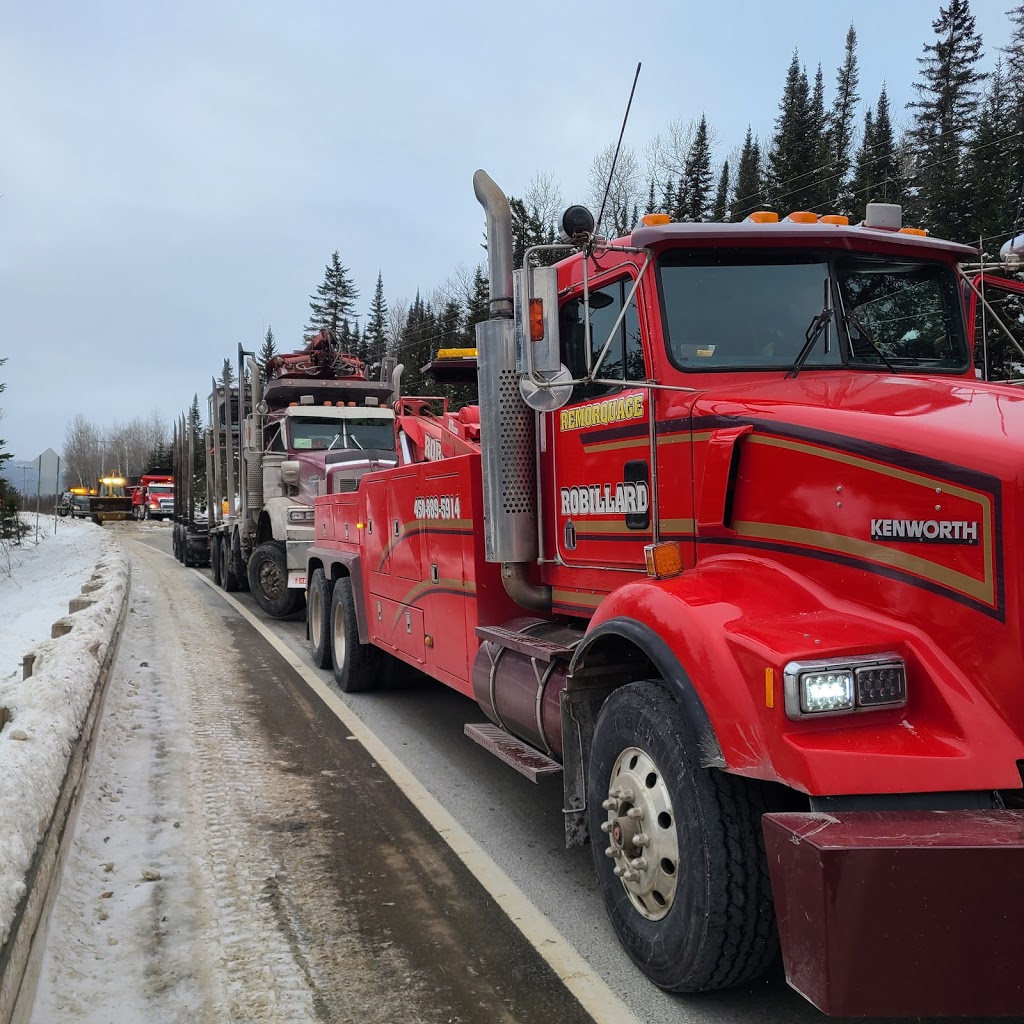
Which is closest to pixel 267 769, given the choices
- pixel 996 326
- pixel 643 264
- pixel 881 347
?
pixel 643 264

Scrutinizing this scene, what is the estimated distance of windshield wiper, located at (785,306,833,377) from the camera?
3.87 meters

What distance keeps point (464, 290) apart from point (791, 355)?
178 ft

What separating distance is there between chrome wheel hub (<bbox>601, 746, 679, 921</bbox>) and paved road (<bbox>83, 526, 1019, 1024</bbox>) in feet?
1.20

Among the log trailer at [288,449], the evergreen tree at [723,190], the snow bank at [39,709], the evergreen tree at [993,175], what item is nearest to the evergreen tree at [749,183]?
the evergreen tree at [723,190]

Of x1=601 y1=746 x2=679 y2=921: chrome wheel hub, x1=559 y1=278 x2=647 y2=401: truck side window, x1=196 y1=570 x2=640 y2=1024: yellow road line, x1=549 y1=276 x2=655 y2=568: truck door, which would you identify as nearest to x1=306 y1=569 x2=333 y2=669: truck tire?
x1=196 y1=570 x2=640 y2=1024: yellow road line

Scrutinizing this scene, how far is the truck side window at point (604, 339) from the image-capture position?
4.07m

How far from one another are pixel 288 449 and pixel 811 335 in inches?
430

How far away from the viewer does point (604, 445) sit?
14.0 ft

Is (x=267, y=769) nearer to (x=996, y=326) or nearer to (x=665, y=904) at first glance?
(x=665, y=904)

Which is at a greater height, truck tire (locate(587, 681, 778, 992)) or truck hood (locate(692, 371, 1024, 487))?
truck hood (locate(692, 371, 1024, 487))

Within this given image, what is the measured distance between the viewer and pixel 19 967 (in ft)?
9.28

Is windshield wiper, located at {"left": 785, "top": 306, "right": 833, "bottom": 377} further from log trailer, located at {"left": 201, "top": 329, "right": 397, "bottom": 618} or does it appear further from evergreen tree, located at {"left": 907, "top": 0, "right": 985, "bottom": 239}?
evergreen tree, located at {"left": 907, "top": 0, "right": 985, "bottom": 239}

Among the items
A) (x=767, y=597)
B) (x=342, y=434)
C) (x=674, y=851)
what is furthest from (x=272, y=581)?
(x=767, y=597)

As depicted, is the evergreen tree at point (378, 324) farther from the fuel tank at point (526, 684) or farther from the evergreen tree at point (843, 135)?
the fuel tank at point (526, 684)
